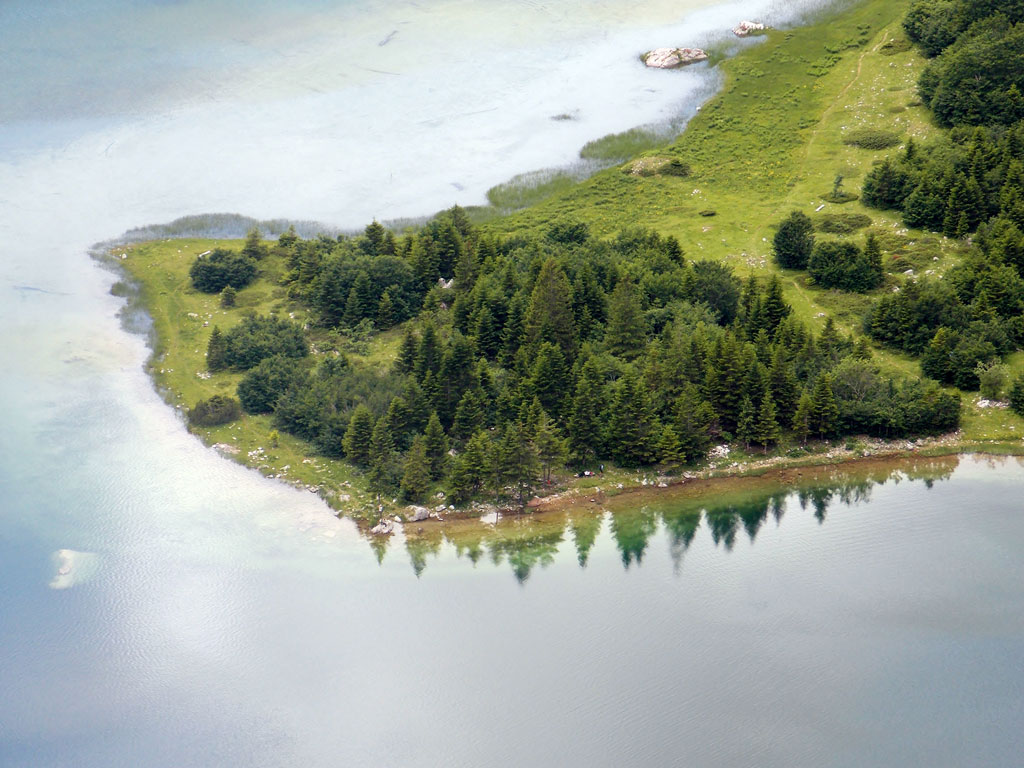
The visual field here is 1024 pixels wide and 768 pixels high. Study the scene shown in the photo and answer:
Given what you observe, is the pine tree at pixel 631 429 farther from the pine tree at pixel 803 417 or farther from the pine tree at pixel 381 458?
the pine tree at pixel 381 458

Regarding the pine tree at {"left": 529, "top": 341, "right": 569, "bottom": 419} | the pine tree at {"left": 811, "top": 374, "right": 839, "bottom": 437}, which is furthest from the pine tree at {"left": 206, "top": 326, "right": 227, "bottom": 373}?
the pine tree at {"left": 811, "top": 374, "right": 839, "bottom": 437}

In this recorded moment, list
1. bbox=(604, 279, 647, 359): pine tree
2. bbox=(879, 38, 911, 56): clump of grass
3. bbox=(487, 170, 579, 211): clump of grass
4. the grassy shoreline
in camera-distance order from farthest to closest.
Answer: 1. bbox=(879, 38, 911, 56): clump of grass
2. bbox=(487, 170, 579, 211): clump of grass
3. bbox=(604, 279, 647, 359): pine tree
4. the grassy shoreline

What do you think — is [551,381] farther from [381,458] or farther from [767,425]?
[767,425]

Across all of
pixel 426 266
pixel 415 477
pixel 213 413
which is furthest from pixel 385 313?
pixel 415 477

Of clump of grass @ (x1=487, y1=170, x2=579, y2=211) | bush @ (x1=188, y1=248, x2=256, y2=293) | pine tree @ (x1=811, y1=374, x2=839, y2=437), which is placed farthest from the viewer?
clump of grass @ (x1=487, y1=170, x2=579, y2=211)

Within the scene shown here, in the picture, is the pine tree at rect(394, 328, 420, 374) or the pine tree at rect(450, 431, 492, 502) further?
the pine tree at rect(394, 328, 420, 374)

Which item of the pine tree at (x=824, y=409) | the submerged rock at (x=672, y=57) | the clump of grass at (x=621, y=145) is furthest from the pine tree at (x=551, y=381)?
the submerged rock at (x=672, y=57)

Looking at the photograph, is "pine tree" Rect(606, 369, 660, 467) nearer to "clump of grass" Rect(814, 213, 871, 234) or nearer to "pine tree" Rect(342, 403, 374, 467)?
"pine tree" Rect(342, 403, 374, 467)
